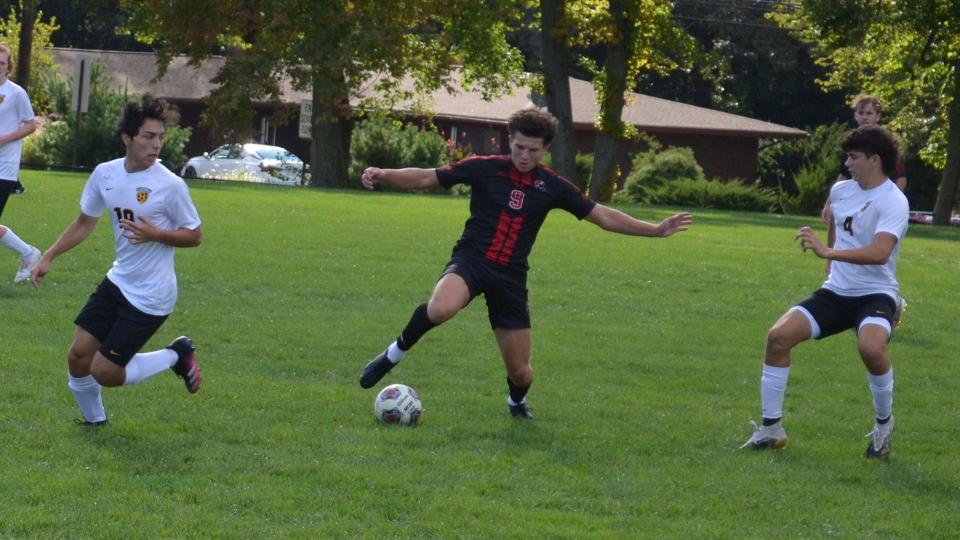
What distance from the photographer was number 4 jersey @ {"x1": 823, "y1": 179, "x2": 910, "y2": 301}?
8.22m

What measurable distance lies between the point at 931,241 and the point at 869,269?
1957cm

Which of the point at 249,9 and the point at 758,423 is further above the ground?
the point at 249,9

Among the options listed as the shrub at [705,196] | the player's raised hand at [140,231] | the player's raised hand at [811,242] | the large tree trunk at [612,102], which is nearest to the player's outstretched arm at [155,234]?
the player's raised hand at [140,231]

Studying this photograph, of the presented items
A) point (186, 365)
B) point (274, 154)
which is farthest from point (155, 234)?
point (274, 154)

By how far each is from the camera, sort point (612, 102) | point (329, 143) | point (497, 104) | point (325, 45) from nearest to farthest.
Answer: point (325, 45) → point (329, 143) → point (612, 102) → point (497, 104)

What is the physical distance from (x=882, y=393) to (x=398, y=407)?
274cm

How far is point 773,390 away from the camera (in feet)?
27.5

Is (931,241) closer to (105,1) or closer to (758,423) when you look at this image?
(758,423)

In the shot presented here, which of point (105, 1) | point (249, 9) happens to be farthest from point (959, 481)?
point (105, 1)

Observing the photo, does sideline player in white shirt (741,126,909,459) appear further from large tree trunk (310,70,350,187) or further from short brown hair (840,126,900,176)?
large tree trunk (310,70,350,187)

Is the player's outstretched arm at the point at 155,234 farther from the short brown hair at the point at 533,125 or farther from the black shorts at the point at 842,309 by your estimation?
the black shorts at the point at 842,309

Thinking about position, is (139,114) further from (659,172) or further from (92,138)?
(659,172)

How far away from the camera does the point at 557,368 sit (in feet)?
35.8

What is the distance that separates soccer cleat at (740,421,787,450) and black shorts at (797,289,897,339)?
598 mm
